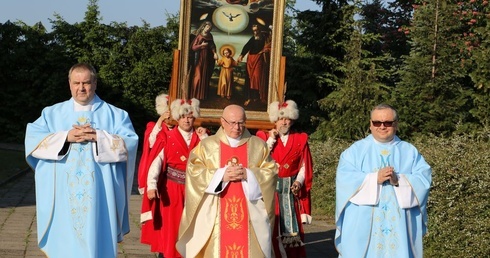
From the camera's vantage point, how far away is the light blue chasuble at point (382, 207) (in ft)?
26.1

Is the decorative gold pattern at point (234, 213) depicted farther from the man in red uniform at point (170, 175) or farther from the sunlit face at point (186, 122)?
the sunlit face at point (186, 122)

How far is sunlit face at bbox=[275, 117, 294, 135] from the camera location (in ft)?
35.8

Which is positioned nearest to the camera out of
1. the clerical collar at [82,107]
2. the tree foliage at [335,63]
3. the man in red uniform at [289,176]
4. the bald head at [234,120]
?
the clerical collar at [82,107]

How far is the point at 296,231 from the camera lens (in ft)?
35.5

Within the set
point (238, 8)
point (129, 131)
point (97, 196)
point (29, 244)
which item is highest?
point (238, 8)

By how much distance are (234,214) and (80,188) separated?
1.41m

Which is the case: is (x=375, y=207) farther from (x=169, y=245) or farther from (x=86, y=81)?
(x=169, y=245)

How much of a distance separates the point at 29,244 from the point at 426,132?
809 centimetres

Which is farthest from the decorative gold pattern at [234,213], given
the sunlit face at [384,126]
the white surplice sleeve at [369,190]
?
the sunlit face at [384,126]

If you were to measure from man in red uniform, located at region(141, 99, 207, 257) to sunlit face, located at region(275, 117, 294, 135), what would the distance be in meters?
0.82

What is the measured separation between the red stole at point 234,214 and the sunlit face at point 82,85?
1.30 m

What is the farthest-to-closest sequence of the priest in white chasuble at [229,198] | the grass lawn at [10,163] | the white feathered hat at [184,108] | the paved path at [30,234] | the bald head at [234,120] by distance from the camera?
the grass lawn at [10,163]
the paved path at [30,234]
the white feathered hat at [184,108]
the priest in white chasuble at [229,198]
the bald head at [234,120]

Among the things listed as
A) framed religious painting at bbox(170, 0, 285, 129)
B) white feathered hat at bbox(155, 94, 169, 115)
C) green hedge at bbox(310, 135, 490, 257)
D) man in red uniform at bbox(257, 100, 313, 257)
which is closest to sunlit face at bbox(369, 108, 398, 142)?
green hedge at bbox(310, 135, 490, 257)

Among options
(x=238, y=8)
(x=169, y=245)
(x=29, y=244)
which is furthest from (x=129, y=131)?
(x=238, y=8)
